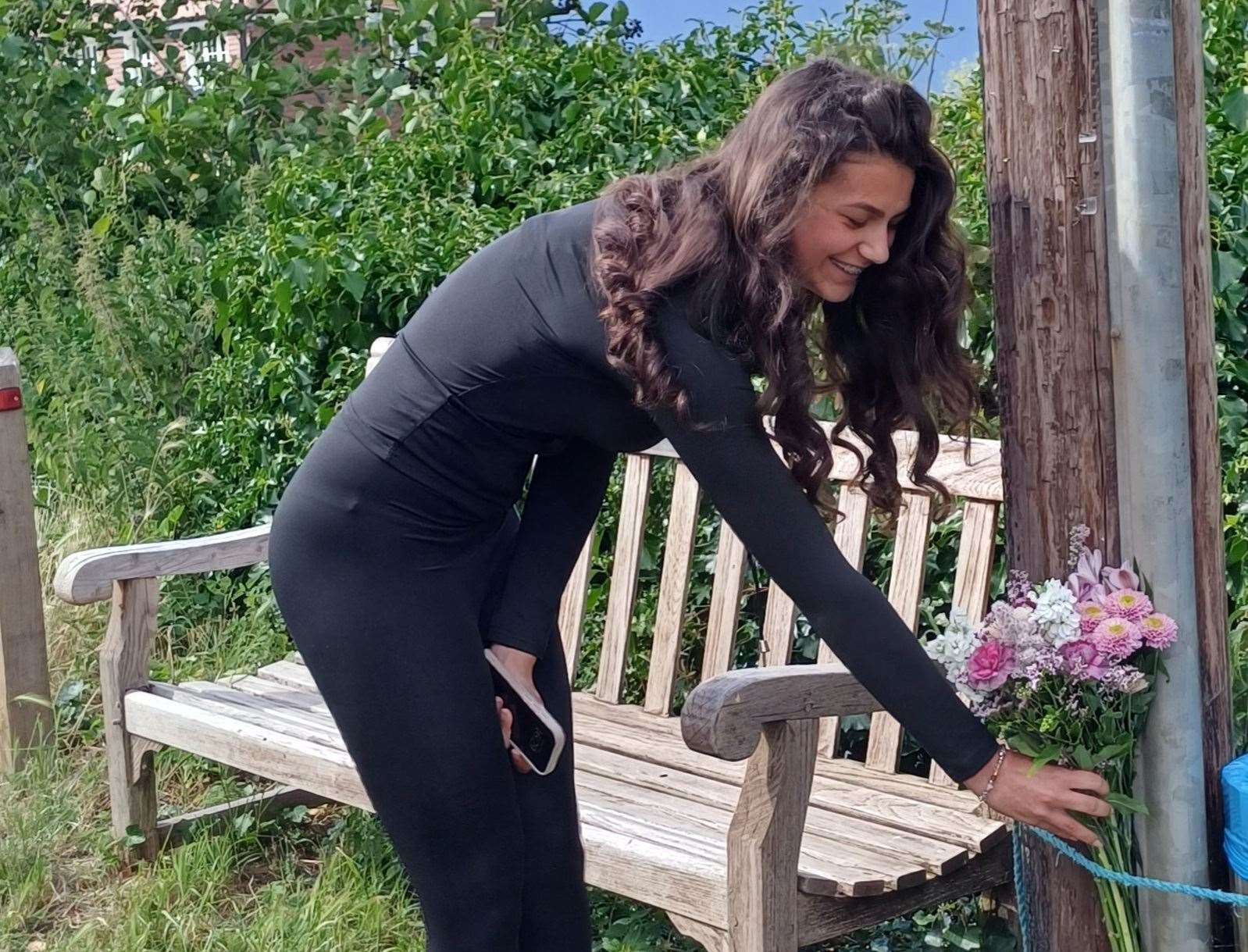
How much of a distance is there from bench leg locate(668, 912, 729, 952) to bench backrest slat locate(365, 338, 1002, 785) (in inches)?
22.0

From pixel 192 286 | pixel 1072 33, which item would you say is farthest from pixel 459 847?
pixel 192 286

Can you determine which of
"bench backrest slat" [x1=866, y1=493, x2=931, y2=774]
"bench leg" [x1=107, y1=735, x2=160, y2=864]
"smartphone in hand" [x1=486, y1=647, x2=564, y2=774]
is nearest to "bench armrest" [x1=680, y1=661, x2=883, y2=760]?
"smartphone in hand" [x1=486, y1=647, x2=564, y2=774]

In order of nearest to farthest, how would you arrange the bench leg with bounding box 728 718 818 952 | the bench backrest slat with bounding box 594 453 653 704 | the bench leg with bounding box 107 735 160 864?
the bench leg with bounding box 728 718 818 952 → the bench backrest slat with bounding box 594 453 653 704 → the bench leg with bounding box 107 735 160 864

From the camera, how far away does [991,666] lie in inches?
79.0

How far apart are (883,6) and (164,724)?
2863mm

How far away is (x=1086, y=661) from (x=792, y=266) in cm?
64

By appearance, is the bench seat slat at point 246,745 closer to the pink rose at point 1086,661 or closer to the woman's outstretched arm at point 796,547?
the woman's outstretched arm at point 796,547

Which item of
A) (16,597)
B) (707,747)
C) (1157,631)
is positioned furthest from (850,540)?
(16,597)

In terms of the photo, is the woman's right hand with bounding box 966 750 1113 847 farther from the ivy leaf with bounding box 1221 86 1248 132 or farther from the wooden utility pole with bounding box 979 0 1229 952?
the ivy leaf with bounding box 1221 86 1248 132

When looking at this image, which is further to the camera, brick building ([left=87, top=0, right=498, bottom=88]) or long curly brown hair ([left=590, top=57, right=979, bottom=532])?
brick building ([left=87, top=0, right=498, bottom=88])

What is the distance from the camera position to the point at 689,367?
181cm

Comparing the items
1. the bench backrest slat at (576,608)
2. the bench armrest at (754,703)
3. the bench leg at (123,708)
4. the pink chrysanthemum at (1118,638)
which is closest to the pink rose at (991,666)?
the pink chrysanthemum at (1118,638)

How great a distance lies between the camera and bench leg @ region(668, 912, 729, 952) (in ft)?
8.21

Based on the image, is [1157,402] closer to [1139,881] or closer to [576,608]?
[1139,881]
